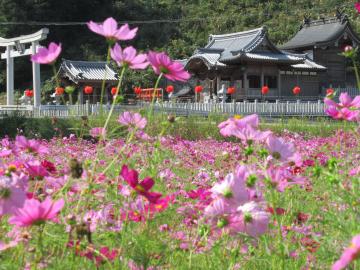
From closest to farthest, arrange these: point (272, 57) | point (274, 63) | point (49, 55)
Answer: point (49, 55), point (272, 57), point (274, 63)

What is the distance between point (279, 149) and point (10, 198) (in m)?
0.56

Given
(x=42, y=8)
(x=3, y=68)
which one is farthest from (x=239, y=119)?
(x=42, y=8)

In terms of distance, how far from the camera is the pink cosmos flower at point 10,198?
0.91m

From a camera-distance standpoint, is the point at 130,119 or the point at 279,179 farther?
the point at 130,119

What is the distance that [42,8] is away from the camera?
36.8m

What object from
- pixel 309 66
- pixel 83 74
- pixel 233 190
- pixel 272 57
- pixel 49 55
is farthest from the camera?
pixel 83 74

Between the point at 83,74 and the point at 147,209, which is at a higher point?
the point at 147,209

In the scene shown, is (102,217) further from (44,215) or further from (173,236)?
(44,215)

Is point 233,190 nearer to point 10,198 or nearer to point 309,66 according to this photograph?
point 10,198

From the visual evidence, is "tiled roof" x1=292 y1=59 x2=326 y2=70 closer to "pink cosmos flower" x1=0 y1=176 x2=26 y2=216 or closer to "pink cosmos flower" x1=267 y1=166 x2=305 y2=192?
"pink cosmos flower" x1=267 y1=166 x2=305 y2=192

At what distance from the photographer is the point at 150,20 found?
39.6 m

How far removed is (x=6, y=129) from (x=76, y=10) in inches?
1213

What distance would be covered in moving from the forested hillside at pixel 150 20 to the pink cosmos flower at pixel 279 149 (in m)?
31.6

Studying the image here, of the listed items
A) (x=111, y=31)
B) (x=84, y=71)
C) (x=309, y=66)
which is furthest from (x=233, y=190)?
(x=84, y=71)
